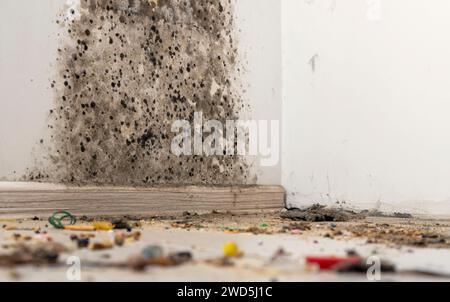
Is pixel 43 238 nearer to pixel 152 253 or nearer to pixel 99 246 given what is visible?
pixel 99 246

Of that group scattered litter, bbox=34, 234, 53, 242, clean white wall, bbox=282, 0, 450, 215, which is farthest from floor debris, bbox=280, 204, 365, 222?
scattered litter, bbox=34, 234, 53, 242

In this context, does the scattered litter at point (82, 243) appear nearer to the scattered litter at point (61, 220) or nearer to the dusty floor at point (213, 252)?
the dusty floor at point (213, 252)

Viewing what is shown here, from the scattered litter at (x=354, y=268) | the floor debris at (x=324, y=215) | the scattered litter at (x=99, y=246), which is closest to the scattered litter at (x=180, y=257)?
the scattered litter at (x=99, y=246)

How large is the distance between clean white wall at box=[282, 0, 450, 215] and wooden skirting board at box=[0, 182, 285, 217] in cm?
30

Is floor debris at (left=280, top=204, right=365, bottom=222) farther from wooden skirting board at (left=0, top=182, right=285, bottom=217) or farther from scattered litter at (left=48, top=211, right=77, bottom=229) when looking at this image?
scattered litter at (left=48, top=211, right=77, bottom=229)

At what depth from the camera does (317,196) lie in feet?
10.4

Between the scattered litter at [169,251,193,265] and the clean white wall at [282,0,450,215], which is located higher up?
the clean white wall at [282,0,450,215]

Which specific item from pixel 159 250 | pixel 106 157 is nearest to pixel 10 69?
pixel 106 157

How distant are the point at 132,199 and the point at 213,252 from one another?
3.93 feet

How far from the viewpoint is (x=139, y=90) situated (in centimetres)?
264

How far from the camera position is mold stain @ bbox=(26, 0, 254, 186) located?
7.88 ft

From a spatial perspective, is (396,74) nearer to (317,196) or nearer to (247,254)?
(317,196)

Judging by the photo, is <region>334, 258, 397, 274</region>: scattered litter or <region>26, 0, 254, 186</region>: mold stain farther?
<region>26, 0, 254, 186</region>: mold stain

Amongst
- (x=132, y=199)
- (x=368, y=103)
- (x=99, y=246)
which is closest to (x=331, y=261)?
(x=99, y=246)
